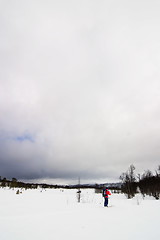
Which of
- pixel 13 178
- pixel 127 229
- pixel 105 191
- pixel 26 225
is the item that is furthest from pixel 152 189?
pixel 13 178

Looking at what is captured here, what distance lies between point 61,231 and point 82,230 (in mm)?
717

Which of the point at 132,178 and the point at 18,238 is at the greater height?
the point at 132,178

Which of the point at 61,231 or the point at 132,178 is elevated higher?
the point at 132,178

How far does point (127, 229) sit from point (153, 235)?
0.93 meters

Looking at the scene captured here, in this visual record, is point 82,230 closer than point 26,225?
Yes

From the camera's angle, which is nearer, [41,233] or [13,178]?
[41,233]

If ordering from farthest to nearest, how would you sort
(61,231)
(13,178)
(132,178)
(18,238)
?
1. (13,178)
2. (132,178)
3. (61,231)
4. (18,238)

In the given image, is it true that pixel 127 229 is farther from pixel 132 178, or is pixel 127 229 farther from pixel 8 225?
pixel 132 178

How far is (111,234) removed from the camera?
5.29 meters

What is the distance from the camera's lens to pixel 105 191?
1326 cm

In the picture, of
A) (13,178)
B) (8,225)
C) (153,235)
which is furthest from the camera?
(13,178)

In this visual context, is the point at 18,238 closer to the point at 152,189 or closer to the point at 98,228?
the point at 98,228

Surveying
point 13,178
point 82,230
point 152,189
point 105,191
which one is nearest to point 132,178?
point 152,189

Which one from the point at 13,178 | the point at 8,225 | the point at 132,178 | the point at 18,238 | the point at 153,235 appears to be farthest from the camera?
the point at 13,178
